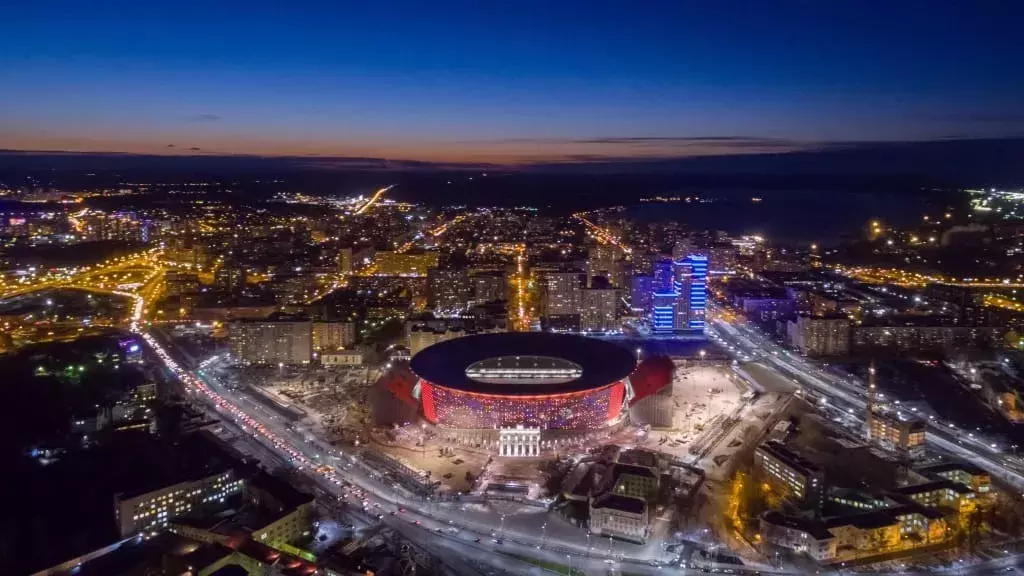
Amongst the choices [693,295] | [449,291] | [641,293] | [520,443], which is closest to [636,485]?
[520,443]

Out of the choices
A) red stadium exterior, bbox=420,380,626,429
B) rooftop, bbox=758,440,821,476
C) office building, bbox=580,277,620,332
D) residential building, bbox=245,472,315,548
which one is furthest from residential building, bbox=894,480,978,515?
office building, bbox=580,277,620,332

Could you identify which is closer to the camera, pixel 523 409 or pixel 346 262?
pixel 523 409

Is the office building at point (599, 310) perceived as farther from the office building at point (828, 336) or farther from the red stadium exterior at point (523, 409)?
the red stadium exterior at point (523, 409)

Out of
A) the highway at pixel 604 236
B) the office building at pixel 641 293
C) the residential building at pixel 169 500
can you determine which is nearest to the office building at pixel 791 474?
the residential building at pixel 169 500

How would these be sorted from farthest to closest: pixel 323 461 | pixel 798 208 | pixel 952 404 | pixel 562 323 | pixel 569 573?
1. pixel 798 208
2. pixel 562 323
3. pixel 952 404
4. pixel 323 461
5. pixel 569 573

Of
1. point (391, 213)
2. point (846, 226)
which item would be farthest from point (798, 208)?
point (391, 213)

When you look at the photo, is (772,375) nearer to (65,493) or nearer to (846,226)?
(65,493)

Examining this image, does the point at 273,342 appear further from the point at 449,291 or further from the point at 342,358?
the point at 449,291
